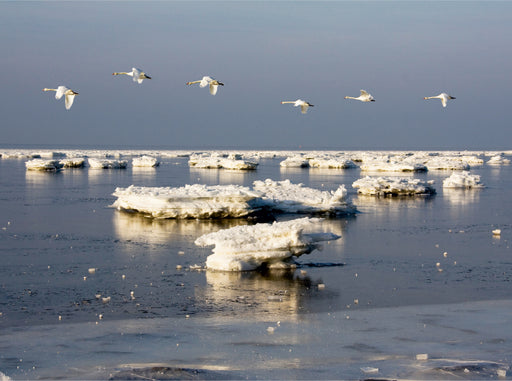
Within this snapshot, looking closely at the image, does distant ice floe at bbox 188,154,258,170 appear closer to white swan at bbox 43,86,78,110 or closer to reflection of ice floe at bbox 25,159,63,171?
reflection of ice floe at bbox 25,159,63,171

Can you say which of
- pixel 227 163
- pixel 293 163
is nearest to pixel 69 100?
pixel 227 163

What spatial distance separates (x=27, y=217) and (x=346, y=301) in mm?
15775

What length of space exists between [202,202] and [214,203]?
413 millimetres

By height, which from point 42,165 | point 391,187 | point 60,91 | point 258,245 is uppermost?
point 60,91

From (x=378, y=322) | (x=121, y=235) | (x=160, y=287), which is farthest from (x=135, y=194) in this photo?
(x=378, y=322)

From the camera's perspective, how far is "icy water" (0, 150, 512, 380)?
28.8 feet

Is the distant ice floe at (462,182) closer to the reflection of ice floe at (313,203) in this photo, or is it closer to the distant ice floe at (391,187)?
the distant ice floe at (391,187)

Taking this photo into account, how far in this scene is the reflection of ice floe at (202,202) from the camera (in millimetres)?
23062

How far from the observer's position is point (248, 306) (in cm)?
1199

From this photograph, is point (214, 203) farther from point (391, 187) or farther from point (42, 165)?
point (42, 165)

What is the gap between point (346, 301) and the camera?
12734 mm

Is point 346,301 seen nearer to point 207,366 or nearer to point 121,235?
point 207,366

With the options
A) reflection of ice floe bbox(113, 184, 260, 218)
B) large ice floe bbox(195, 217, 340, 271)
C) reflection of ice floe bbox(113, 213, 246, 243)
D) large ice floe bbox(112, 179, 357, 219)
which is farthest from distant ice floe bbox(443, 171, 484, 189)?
large ice floe bbox(195, 217, 340, 271)

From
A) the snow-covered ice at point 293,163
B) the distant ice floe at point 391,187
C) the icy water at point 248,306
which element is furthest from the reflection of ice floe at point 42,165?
the icy water at point 248,306
